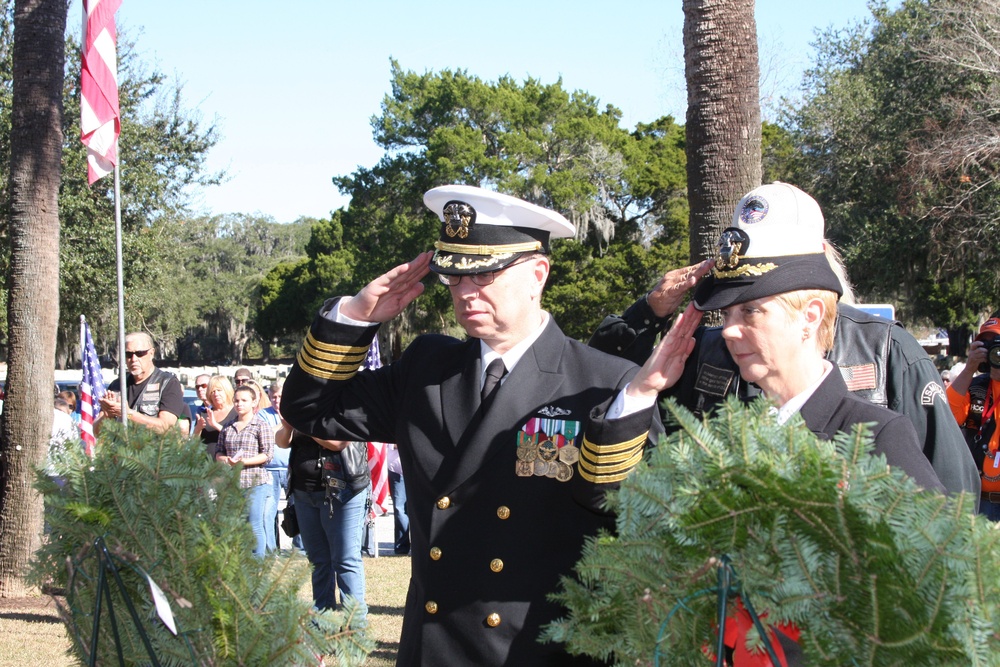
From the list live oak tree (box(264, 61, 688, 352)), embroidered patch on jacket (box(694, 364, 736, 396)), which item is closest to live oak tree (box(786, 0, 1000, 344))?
live oak tree (box(264, 61, 688, 352))

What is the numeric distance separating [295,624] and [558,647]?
0.66 meters

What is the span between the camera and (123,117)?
2150 centimetres

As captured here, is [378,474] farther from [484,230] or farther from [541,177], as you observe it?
[541,177]

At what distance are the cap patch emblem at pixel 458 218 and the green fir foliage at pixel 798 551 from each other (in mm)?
1114

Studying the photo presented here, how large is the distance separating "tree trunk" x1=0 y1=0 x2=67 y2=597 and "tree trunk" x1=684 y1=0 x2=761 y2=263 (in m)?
5.97

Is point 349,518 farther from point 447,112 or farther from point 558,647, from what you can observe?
point 447,112

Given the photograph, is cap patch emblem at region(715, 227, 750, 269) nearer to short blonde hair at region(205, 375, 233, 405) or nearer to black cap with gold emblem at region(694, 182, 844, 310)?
black cap with gold emblem at region(694, 182, 844, 310)

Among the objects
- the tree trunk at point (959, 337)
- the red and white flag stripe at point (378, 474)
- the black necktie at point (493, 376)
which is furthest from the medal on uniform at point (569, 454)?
the tree trunk at point (959, 337)

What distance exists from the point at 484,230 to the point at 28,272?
24.1 ft

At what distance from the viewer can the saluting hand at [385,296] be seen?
2.88 meters

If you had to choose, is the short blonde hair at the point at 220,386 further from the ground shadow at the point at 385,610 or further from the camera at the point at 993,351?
the camera at the point at 993,351

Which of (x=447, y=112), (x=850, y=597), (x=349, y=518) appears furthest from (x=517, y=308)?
(x=447, y=112)

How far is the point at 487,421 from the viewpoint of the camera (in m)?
2.78

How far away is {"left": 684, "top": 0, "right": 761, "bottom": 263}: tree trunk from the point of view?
5.74 m
